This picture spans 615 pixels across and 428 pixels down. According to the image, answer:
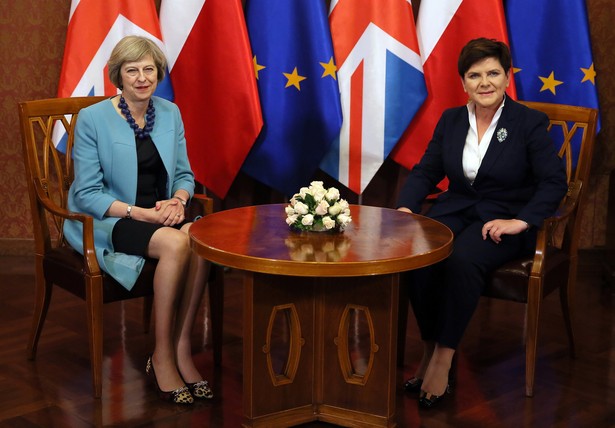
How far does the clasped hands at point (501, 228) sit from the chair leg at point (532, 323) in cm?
18

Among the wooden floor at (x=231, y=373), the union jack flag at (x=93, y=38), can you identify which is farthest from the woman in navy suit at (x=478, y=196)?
the union jack flag at (x=93, y=38)

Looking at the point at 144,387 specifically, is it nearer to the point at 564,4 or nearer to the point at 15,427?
the point at 15,427

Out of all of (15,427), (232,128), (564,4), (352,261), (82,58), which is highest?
(564,4)

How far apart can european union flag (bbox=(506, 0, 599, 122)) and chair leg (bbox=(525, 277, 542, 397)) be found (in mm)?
1416

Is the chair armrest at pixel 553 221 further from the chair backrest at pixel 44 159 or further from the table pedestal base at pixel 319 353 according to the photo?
the chair backrest at pixel 44 159

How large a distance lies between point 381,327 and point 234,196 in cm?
204

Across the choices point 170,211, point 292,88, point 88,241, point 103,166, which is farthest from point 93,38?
point 88,241

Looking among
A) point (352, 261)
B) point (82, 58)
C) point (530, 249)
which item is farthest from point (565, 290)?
point (82, 58)

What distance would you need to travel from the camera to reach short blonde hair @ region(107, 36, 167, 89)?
10.6 feet

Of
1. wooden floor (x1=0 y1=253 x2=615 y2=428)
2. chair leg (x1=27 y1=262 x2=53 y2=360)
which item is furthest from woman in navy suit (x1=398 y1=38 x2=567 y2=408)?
chair leg (x1=27 y1=262 x2=53 y2=360)

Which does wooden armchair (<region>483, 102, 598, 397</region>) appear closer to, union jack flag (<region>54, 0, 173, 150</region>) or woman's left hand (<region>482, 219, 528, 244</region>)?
woman's left hand (<region>482, 219, 528, 244</region>)

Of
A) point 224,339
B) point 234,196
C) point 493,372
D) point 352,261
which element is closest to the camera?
point 352,261

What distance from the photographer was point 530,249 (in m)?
3.26

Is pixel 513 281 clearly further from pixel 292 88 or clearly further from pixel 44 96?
pixel 44 96
